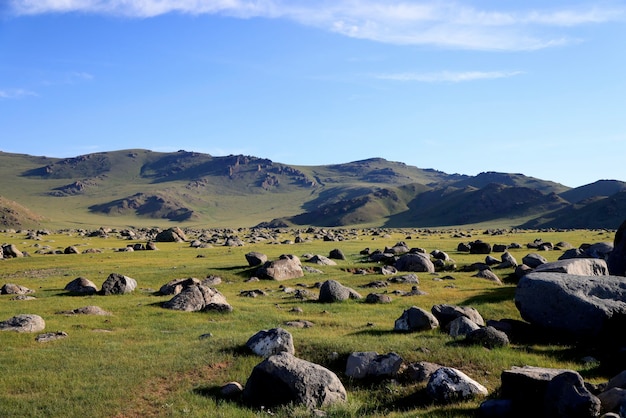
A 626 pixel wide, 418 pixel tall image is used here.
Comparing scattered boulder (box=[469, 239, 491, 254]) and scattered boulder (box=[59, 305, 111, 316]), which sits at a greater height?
scattered boulder (box=[469, 239, 491, 254])

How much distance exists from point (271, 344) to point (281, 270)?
2876 cm

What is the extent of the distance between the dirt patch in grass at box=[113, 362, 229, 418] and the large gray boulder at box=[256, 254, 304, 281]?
28.3 m

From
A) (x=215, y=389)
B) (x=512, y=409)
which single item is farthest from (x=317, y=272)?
(x=512, y=409)

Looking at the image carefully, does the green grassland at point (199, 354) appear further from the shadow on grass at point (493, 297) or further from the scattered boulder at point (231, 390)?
the scattered boulder at point (231, 390)

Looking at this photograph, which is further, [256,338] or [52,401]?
[256,338]

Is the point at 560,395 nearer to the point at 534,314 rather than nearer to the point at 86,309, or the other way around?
the point at 534,314

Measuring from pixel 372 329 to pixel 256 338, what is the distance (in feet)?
24.6

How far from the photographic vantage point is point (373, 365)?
2011cm

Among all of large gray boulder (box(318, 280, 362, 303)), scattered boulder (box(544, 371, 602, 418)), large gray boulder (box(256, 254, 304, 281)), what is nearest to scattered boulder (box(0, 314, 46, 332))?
large gray boulder (box(318, 280, 362, 303))

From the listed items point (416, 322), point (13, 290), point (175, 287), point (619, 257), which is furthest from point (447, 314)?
point (13, 290)

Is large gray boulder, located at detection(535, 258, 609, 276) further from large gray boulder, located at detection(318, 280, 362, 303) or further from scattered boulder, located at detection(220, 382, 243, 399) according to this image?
scattered boulder, located at detection(220, 382, 243, 399)

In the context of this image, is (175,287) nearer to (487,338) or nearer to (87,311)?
(87,311)

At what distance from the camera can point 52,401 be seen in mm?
16891

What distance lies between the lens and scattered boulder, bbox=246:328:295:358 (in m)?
21.8
